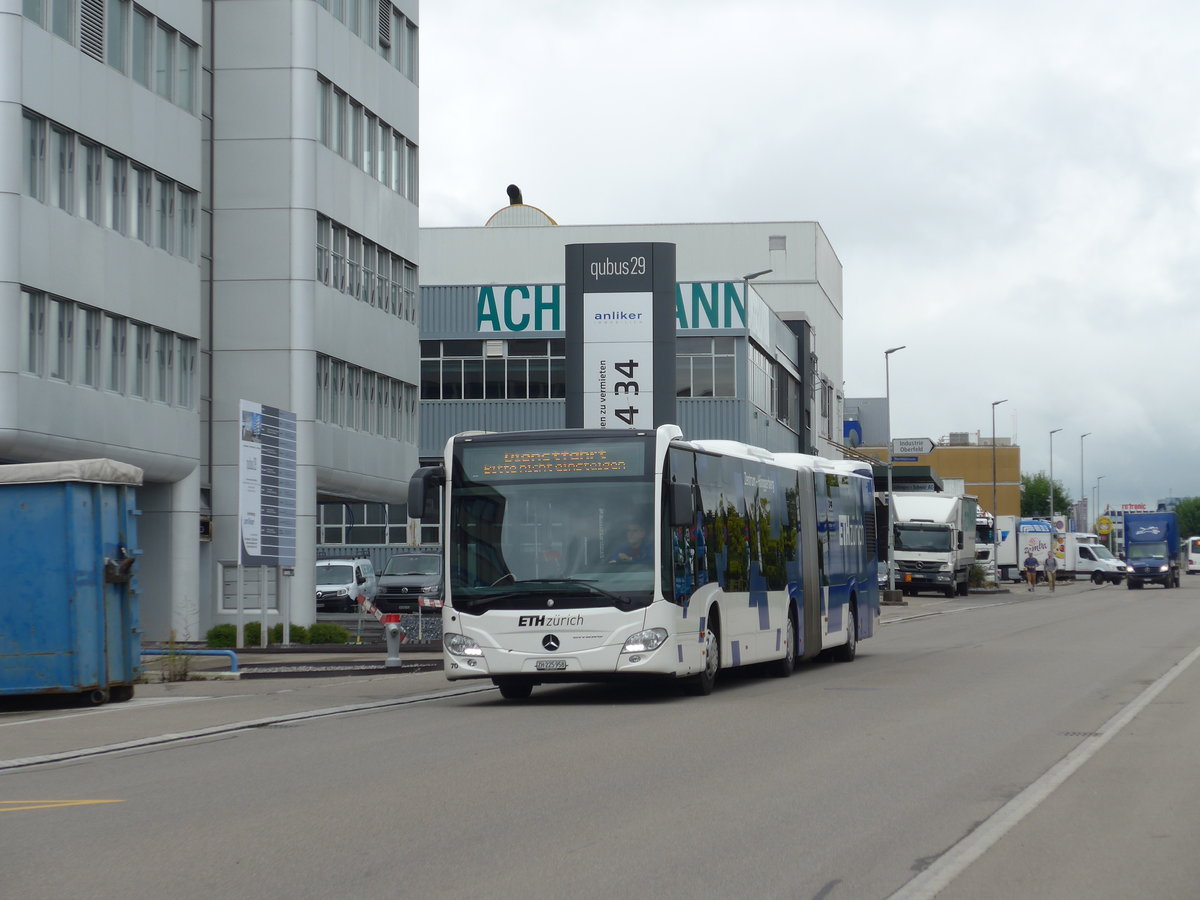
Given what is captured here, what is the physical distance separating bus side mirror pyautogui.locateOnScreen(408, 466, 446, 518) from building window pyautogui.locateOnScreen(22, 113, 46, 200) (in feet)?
49.7

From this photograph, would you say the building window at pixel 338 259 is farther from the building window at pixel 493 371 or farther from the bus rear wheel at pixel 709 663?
the building window at pixel 493 371

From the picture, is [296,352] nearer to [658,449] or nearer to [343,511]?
[658,449]

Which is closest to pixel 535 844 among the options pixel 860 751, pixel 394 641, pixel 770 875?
pixel 770 875

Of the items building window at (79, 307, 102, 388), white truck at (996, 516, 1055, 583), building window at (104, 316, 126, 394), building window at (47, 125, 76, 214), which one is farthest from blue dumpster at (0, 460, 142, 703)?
white truck at (996, 516, 1055, 583)

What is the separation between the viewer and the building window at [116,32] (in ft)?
111

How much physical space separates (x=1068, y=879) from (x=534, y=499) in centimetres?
1082

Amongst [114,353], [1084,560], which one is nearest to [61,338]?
[114,353]

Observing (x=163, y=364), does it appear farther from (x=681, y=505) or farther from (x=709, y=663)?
(x=681, y=505)

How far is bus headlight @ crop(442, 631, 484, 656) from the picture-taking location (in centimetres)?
1800

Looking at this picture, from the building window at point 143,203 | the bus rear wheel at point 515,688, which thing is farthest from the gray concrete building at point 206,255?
the bus rear wheel at point 515,688

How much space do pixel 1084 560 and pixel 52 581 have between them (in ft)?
260

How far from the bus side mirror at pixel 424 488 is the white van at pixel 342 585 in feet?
89.5

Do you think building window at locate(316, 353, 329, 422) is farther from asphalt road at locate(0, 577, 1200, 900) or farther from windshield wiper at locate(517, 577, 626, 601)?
windshield wiper at locate(517, 577, 626, 601)

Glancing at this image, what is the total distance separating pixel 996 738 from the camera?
14.1 m
